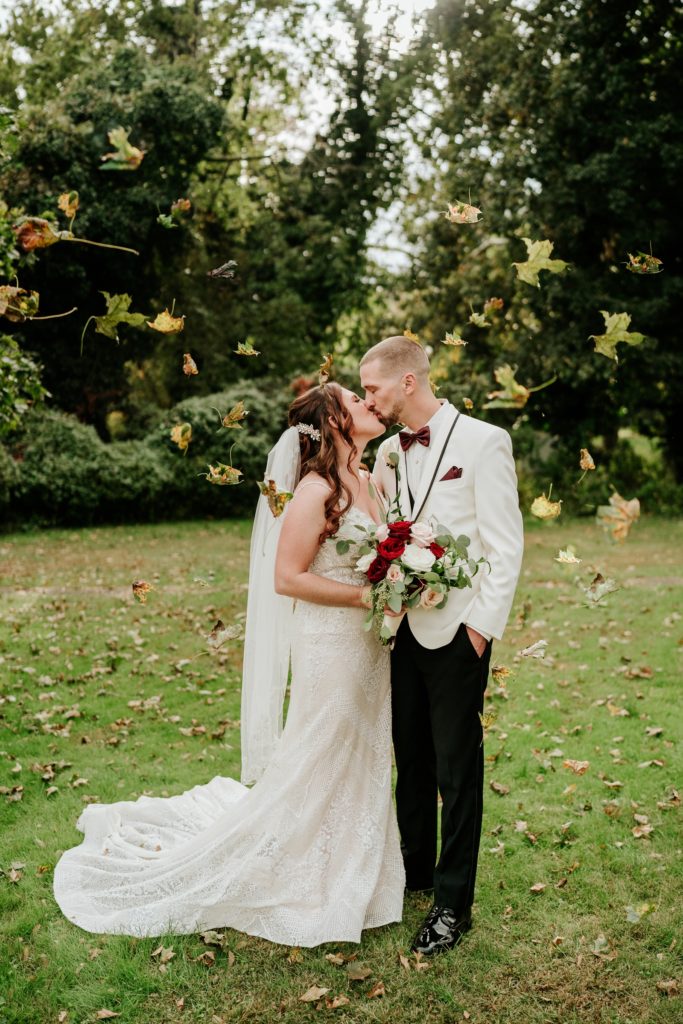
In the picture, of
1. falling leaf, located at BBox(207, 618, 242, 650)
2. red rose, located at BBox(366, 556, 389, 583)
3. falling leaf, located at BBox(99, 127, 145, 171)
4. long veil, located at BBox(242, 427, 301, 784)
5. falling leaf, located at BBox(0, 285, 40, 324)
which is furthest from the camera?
long veil, located at BBox(242, 427, 301, 784)

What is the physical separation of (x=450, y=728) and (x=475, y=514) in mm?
927

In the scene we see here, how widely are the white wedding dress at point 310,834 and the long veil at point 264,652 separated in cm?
17

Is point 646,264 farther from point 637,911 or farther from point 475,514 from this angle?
point 637,911

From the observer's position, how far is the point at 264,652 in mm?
4266

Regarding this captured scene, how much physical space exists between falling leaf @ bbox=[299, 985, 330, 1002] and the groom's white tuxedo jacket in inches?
56.1

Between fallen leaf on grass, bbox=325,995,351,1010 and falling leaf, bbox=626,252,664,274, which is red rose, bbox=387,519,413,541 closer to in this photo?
falling leaf, bbox=626,252,664,274

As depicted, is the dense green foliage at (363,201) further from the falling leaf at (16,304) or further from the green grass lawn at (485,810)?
the falling leaf at (16,304)

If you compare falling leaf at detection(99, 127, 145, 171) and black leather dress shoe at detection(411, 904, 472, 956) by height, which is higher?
falling leaf at detection(99, 127, 145, 171)

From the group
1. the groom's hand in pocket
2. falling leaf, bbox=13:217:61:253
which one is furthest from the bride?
falling leaf, bbox=13:217:61:253

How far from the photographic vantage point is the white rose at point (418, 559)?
3.42m

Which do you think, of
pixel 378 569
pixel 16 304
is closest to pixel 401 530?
pixel 378 569

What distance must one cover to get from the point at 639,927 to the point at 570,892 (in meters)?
0.41

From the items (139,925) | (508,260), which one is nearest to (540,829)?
(139,925)

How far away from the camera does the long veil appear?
421cm
